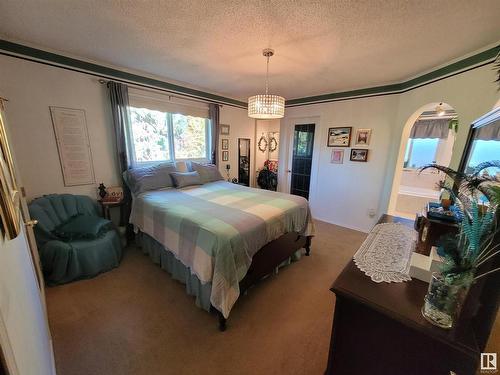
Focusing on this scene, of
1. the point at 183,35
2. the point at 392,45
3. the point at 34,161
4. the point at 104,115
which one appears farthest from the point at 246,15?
the point at 34,161

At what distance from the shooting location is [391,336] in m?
0.85

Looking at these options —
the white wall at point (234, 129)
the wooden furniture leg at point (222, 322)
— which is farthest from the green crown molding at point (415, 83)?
the wooden furniture leg at point (222, 322)

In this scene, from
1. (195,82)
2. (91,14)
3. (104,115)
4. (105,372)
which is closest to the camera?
(105,372)

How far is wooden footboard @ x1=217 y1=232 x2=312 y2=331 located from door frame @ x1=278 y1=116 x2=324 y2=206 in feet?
6.01

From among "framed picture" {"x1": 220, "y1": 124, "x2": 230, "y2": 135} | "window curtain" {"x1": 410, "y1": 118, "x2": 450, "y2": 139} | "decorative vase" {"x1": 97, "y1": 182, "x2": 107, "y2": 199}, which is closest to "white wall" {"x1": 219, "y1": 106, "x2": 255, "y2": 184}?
"framed picture" {"x1": 220, "y1": 124, "x2": 230, "y2": 135}

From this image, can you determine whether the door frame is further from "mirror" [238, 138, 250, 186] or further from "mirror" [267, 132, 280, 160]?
"mirror" [238, 138, 250, 186]

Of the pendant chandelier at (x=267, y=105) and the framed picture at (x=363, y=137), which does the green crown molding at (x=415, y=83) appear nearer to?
the framed picture at (x=363, y=137)

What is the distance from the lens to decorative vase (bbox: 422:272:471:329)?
73 cm

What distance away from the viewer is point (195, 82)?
10.6 ft

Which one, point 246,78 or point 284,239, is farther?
point 246,78

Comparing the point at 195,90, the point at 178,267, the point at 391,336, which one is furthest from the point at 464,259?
the point at 195,90

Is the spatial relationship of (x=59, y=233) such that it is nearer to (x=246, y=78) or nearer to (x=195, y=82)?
(x=195, y=82)

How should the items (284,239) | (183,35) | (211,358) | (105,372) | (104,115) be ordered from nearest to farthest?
1. (105,372)
2. (211,358)
3. (183,35)
4. (284,239)
5. (104,115)

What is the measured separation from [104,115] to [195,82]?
1.42 m
